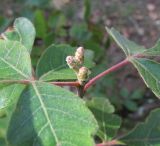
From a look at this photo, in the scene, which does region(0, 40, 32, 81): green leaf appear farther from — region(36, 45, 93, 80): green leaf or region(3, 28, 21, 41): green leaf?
region(3, 28, 21, 41): green leaf

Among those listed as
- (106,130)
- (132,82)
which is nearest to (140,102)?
(132,82)

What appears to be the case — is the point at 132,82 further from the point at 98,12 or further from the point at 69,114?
the point at 69,114

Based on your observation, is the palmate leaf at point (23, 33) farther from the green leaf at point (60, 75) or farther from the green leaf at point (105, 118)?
the green leaf at point (105, 118)

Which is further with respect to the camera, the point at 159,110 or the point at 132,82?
the point at 132,82

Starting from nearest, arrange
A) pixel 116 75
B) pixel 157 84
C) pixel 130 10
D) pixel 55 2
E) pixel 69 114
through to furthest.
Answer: pixel 69 114 → pixel 157 84 → pixel 116 75 → pixel 55 2 → pixel 130 10

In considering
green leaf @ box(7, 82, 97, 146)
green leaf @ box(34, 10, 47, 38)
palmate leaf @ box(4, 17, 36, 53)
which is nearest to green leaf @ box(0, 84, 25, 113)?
green leaf @ box(7, 82, 97, 146)

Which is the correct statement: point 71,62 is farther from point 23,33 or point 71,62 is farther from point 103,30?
point 103,30

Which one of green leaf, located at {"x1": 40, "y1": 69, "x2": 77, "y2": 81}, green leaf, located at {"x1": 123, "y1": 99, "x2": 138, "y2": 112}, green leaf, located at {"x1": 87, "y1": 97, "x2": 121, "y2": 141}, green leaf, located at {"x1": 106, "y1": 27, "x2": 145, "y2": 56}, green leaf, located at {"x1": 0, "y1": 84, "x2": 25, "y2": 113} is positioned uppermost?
green leaf, located at {"x1": 0, "y1": 84, "x2": 25, "y2": 113}

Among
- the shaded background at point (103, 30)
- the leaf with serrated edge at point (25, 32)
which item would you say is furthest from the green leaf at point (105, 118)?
the leaf with serrated edge at point (25, 32)
